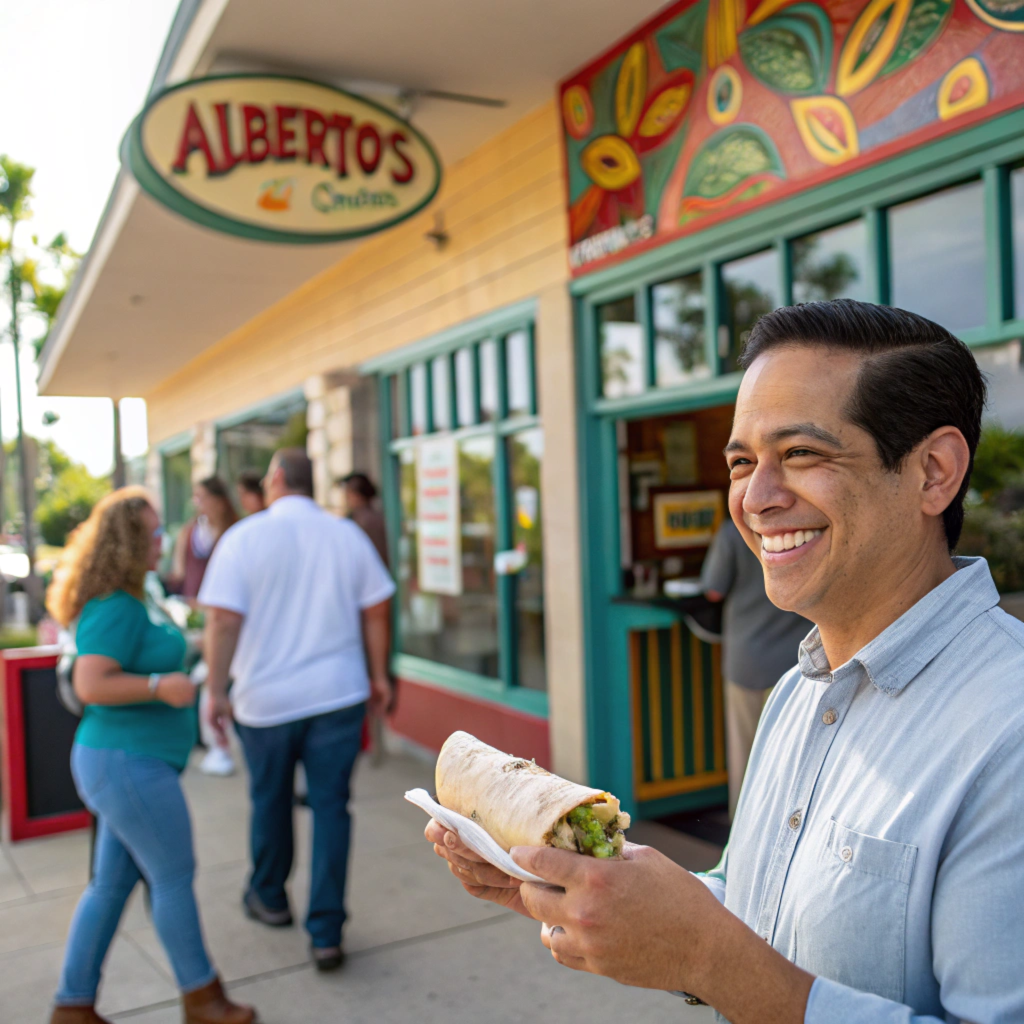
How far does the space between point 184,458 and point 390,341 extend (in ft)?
31.6

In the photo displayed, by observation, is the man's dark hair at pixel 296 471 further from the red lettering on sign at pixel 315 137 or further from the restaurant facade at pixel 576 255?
the red lettering on sign at pixel 315 137

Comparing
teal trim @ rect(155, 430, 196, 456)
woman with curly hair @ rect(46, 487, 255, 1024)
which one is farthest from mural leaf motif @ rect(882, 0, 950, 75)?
teal trim @ rect(155, 430, 196, 456)

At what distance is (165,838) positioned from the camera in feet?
11.5

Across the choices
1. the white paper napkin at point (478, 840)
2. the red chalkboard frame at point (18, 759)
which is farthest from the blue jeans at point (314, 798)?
the white paper napkin at point (478, 840)

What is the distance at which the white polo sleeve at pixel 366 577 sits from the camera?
4.73 m

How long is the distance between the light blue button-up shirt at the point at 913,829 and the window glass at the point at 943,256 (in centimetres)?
264

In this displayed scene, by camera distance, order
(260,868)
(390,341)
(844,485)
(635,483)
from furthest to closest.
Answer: (390,341), (635,483), (260,868), (844,485)

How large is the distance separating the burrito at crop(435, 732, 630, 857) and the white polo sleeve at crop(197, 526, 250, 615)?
9.52 ft

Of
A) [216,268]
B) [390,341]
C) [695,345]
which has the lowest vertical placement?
[695,345]

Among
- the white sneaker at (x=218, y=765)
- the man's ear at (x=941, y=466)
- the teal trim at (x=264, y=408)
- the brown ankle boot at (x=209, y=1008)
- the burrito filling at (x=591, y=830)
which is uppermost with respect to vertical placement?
the teal trim at (x=264, y=408)

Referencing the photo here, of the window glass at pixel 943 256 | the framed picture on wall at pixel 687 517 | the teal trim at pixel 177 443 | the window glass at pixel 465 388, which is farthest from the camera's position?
the teal trim at pixel 177 443

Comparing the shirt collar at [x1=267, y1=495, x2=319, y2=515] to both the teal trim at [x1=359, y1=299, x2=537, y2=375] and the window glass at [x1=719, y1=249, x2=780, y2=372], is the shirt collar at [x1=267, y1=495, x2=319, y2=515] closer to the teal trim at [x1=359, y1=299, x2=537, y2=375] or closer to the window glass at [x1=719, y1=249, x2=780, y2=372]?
the window glass at [x1=719, y1=249, x2=780, y2=372]

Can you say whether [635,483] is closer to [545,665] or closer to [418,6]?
[545,665]

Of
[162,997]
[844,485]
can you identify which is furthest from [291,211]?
[844,485]
